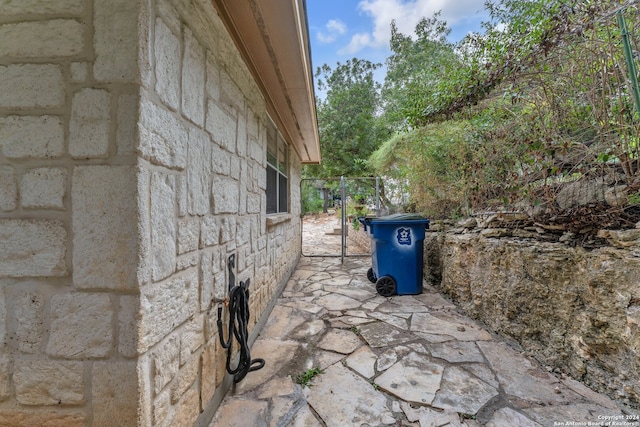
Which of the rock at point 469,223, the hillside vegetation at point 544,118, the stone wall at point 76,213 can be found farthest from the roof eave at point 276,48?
the rock at point 469,223

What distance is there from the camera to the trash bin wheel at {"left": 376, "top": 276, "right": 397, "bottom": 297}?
3605 mm

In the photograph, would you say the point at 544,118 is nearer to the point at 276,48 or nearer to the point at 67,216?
the point at 276,48

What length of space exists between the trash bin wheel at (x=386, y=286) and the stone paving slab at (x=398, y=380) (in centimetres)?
60

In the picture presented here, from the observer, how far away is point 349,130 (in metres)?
11.3

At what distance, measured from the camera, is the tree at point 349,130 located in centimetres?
1106

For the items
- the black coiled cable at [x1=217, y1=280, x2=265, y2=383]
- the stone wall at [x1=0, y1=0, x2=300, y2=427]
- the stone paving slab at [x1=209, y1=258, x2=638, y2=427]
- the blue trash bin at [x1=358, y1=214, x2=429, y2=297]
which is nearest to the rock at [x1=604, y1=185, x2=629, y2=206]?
the stone paving slab at [x1=209, y1=258, x2=638, y2=427]

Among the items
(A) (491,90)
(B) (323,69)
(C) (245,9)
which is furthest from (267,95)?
(B) (323,69)

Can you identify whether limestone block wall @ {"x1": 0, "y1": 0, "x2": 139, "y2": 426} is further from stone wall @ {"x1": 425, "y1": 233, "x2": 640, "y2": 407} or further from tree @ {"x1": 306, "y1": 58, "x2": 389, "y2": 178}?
tree @ {"x1": 306, "y1": 58, "x2": 389, "y2": 178}

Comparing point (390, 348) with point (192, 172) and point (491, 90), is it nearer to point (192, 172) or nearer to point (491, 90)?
point (192, 172)

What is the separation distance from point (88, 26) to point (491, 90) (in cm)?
322

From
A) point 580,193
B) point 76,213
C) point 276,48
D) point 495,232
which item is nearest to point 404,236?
point 495,232

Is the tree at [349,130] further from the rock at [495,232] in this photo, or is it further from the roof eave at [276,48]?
the rock at [495,232]

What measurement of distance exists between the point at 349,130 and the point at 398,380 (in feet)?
34.7

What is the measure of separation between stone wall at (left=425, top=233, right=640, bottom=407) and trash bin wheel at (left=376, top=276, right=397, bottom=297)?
97 centimetres
